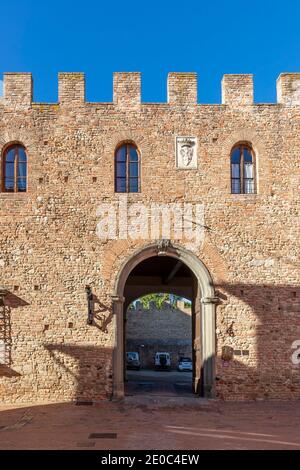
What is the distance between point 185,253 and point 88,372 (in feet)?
13.3

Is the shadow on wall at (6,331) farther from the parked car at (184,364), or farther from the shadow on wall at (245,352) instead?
the parked car at (184,364)

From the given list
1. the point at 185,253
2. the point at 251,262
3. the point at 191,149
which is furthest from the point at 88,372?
the point at 191,149

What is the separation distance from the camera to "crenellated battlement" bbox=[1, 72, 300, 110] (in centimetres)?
1571

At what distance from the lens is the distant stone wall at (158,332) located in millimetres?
34688

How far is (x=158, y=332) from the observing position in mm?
35406

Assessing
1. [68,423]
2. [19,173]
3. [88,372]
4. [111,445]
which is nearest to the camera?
[111,445]

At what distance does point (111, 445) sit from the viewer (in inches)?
368

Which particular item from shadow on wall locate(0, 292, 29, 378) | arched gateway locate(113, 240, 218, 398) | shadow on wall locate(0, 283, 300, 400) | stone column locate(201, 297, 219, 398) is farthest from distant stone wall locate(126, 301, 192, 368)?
shadow on wall locate(0, 292, 29, 378)

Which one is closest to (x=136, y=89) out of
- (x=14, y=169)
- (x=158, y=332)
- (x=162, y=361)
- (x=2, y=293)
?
(x=14, y=169)

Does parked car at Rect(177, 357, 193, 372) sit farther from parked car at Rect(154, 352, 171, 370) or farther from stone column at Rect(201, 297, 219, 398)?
stone column at Rect(201, 297, 219, 398)

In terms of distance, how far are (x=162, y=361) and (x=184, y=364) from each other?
138cm

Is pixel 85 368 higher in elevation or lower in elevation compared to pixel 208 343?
lower

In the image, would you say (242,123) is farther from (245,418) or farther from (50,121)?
(245,418)

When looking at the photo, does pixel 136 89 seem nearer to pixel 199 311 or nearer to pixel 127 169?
pixel 127 169
